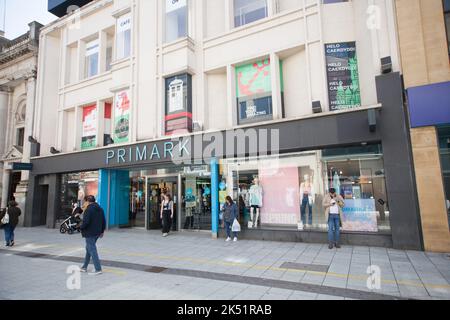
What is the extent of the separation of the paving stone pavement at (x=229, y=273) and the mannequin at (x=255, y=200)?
54.8 inches

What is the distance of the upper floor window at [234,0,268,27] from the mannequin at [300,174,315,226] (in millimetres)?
7158

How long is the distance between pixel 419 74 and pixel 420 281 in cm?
624

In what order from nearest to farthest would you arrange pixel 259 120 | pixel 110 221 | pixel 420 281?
pixel 420 281 < pixel 259 120 < pixel 110 221

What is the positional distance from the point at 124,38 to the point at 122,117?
4431 mm

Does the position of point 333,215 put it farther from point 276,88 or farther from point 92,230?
point 92,230

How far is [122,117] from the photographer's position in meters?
14.8

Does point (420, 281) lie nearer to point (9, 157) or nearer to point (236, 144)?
point (236, 144)

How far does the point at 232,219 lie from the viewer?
10516 millimetres

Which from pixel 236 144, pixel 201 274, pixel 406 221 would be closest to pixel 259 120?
pixel 236 144

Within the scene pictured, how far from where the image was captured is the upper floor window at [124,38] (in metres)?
15.2

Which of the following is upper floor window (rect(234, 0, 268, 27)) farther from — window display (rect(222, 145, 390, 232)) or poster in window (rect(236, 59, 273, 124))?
window display (rect(222, 145, 390, 232))

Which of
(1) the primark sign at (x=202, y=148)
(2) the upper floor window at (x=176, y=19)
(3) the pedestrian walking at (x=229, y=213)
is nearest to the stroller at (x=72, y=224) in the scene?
(1) the primark sign at (x=202, y=148)

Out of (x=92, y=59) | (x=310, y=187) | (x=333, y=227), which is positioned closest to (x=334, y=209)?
(x=333, y=227)

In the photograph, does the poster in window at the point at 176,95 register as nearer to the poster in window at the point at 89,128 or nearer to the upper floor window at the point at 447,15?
the poster in window at the point at 89,128
